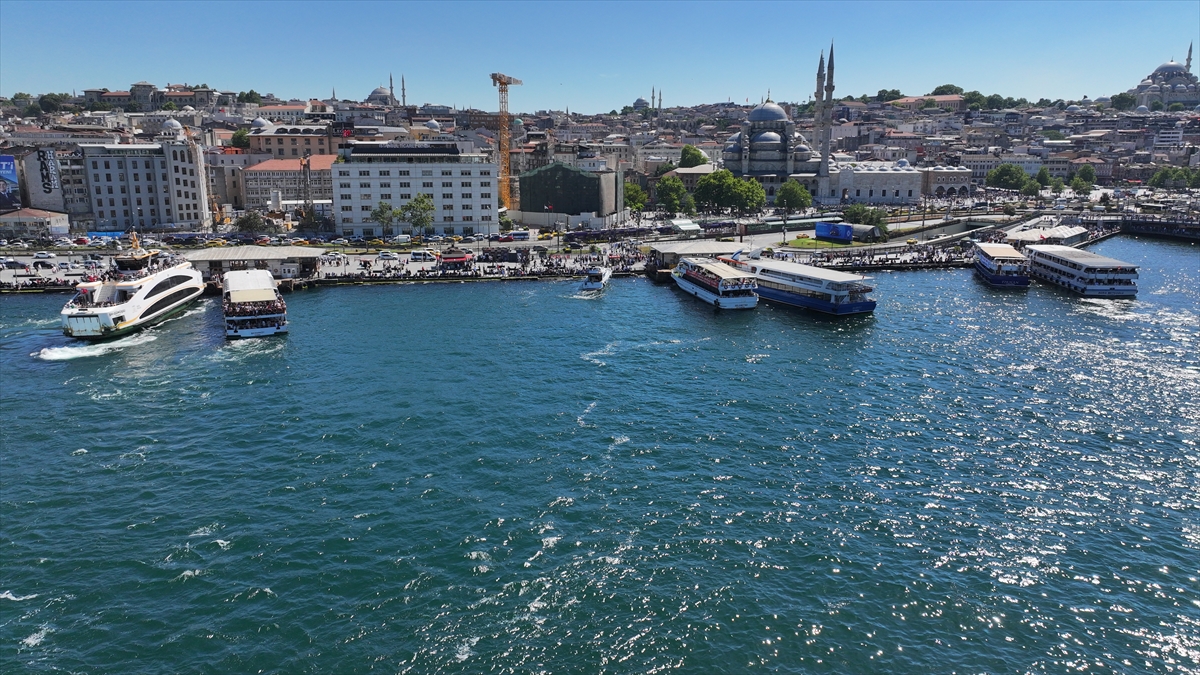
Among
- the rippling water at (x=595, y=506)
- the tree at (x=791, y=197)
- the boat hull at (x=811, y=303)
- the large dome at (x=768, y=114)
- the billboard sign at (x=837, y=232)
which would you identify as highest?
the large dome at (x=768, y=114)

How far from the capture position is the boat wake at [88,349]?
3741cm

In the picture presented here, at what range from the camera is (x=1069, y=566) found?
20.3 m

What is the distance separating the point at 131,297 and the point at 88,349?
5361mm

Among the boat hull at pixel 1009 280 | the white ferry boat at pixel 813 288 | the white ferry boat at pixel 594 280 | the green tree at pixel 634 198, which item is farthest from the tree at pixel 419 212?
the boat hull at pixel 1009 280

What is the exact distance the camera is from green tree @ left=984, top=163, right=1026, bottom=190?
13038 cm

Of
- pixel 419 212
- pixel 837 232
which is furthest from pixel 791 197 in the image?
pixel 419 212

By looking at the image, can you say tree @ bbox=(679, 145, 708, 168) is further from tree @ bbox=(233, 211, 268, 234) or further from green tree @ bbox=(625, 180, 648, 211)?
tree @ bbox=(233, 211, 268, 234)

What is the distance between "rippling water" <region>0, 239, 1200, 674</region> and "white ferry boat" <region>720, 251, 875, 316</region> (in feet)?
24.3

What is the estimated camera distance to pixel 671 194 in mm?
98625

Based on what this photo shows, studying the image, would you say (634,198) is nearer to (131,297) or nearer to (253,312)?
(253,312)

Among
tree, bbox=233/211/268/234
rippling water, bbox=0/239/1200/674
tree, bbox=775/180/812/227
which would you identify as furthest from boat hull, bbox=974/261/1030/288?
tree, bbox=233/211/268/234

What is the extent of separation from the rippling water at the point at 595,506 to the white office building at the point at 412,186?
3522 centimetres

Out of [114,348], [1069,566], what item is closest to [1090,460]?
[1069,566]

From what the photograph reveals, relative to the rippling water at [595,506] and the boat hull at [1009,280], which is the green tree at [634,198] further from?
the rippling water at [595,506]
